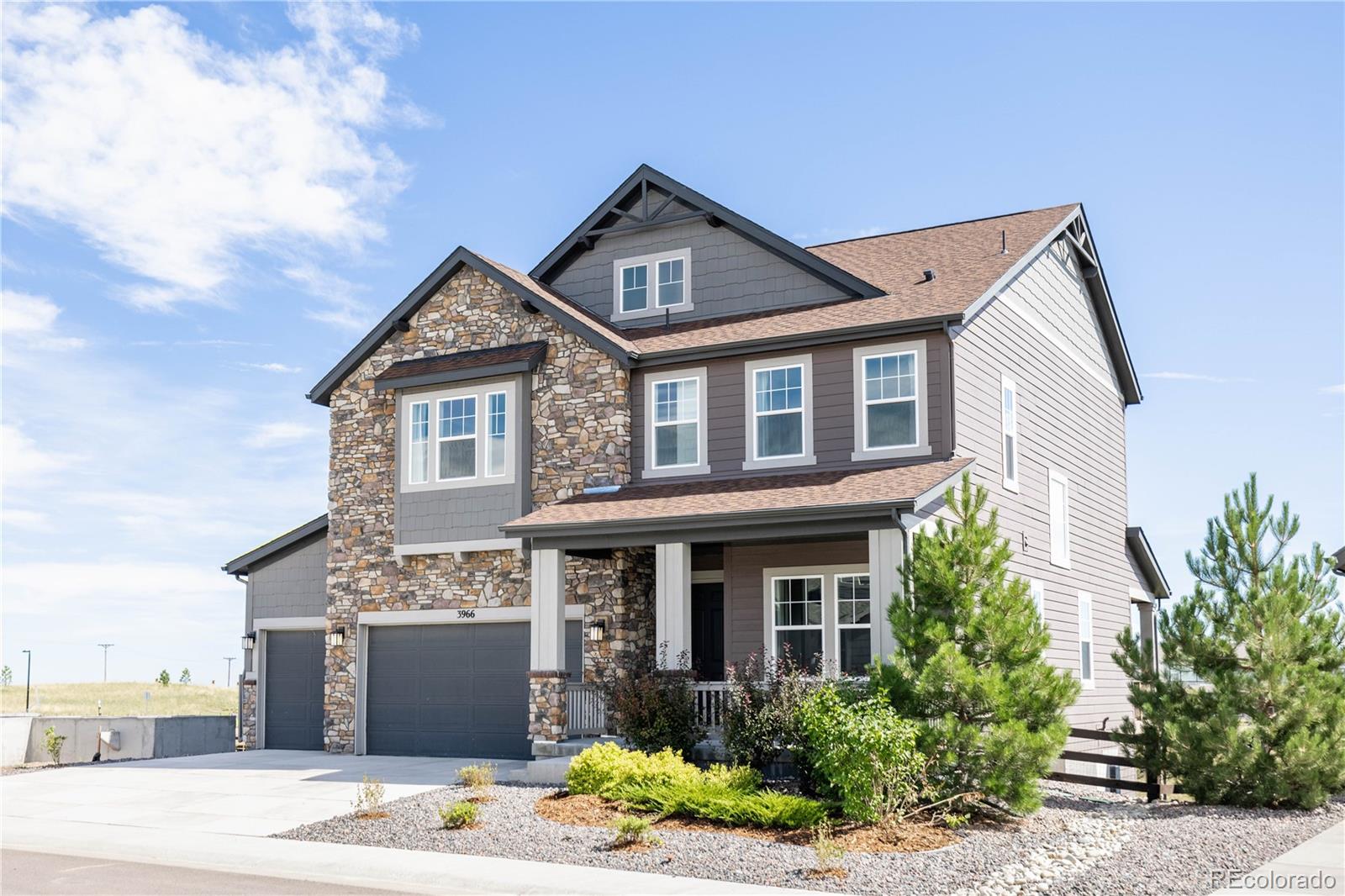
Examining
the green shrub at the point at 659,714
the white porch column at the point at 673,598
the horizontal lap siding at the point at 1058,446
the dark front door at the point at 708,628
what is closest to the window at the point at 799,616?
the dark front door at the point at 708,628

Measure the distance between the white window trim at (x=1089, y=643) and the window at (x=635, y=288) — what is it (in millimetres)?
9772

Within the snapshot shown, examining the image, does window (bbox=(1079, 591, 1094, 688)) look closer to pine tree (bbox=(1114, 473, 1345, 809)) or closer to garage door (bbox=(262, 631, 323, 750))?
pine tree (bbox=(1114, 473, 1345, 809))

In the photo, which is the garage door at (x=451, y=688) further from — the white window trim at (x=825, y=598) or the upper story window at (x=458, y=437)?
the white window trim at (x=825, y=598)

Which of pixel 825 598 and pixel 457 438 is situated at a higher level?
pixel 457 438

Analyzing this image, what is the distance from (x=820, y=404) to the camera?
64.2 feet

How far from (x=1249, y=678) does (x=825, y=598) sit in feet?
20.3

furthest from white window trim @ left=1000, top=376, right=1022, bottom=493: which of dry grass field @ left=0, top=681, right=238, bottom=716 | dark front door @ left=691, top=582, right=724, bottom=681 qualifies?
dry grass field @ left=0, top=681, right=238, bottom=716

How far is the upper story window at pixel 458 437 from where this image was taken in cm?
2145

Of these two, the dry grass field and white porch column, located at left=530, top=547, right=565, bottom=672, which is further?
the dry grass field

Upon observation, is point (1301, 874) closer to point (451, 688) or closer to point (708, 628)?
point (708, 628)

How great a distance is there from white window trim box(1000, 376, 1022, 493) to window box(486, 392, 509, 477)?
8294 mm

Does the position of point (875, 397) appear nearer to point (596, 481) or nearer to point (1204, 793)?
point (596, 481)

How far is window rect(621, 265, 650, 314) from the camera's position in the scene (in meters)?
22.9

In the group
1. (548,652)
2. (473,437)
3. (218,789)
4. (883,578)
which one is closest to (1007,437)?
(883,578)
